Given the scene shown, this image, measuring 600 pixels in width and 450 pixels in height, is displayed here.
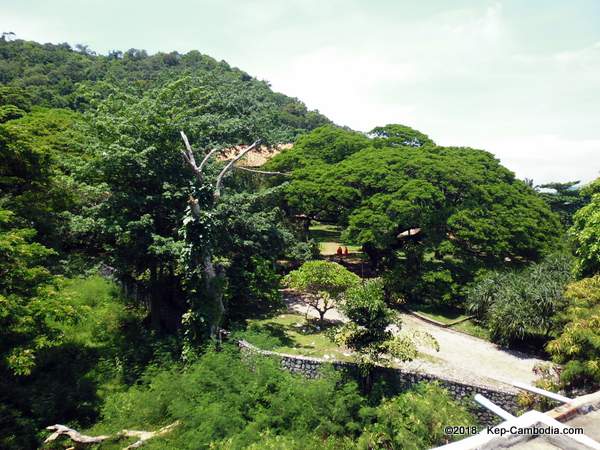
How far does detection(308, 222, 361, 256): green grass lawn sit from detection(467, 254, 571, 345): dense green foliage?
28.1 ft

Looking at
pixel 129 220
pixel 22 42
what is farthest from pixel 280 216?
pixel 22 42

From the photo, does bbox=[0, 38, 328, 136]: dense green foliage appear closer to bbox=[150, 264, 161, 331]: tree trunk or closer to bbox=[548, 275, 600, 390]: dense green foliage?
bbox=[150, 264, 161, 331]: tree trunk

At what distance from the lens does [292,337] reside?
43.8 feet

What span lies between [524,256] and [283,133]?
→ 13253 millimetres

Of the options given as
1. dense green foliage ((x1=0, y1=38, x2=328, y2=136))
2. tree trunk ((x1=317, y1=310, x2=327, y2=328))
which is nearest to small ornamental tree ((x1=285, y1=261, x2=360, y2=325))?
tree trunk ((x1=317, y1=310, x2=327, y2=328))

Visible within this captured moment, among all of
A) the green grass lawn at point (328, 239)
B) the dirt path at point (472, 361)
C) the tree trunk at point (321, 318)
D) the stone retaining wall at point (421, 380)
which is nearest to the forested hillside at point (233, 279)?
the tree trunk at point (321, 318)

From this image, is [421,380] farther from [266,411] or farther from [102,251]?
[102,251]

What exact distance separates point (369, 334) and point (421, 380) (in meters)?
1.80

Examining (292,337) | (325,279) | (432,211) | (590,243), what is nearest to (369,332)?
(325,279)

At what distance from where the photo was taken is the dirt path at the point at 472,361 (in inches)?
435

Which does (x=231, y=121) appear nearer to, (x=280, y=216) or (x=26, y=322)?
(x=280, y=216)

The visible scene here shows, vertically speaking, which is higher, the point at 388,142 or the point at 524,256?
the point at 388,142

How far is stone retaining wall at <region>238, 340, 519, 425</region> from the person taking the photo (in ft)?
30.8

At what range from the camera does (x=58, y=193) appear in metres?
11.2
